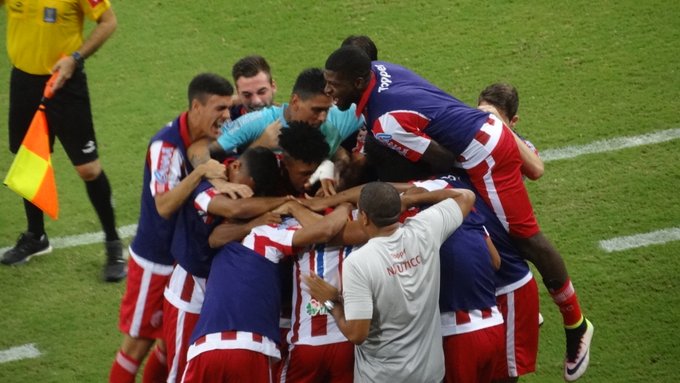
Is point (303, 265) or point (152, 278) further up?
point (303, 265)

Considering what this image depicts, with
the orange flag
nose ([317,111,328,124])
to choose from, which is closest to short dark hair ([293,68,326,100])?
nose ([317,111,328,124])

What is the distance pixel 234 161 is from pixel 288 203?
0.38 metres

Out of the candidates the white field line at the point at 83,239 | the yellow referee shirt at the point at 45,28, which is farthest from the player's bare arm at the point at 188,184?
the white field line at the point at 83,239

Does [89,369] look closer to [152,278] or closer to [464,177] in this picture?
[152,278]

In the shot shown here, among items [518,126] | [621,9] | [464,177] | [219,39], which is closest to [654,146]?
[518,126]

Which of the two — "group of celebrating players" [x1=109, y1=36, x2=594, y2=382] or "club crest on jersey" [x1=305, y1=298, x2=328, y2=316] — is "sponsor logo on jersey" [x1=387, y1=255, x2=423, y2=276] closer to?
"group of celebrating players" [x1=109, y1=36, x2=594, y2=382]

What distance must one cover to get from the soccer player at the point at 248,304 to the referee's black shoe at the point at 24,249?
2902 mm

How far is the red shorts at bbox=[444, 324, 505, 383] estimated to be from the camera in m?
5.20

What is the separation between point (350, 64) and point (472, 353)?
151 centimetres

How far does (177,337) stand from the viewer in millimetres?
5543

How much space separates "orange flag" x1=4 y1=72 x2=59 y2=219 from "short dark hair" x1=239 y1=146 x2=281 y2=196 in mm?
1881

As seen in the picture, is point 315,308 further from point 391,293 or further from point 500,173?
point 500,173

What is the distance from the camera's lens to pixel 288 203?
521 cm

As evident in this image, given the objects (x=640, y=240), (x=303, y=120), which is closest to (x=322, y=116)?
(x=303, y=120)
